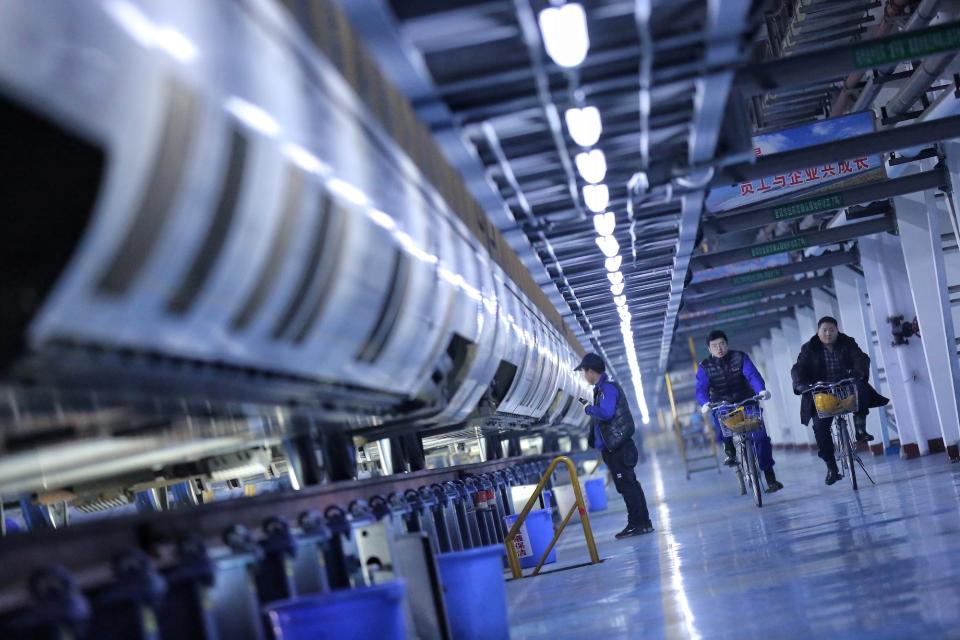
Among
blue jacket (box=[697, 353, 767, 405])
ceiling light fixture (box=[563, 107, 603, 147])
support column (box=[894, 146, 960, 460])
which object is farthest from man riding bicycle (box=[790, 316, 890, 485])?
ceiling light fixture (box=[563, 107, 603, 147])

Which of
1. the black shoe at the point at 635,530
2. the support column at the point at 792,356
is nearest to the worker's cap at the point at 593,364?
the black shoe at the point at 635,530

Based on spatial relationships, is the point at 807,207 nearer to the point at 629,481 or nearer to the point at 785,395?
the point at 629,481

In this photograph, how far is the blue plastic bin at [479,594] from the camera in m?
7.33

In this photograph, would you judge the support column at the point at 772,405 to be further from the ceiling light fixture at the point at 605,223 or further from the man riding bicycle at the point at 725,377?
the ceiling light fixture at the point at 605,223

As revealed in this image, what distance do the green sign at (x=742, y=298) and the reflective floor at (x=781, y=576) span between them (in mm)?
13266

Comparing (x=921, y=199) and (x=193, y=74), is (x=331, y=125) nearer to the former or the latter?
(x=193, y=74)

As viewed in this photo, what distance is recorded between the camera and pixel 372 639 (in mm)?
5254

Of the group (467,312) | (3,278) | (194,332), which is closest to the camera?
(3,278)

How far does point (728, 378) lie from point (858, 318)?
9.95 metres

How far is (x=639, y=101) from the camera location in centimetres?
782

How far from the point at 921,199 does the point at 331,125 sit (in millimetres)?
14032

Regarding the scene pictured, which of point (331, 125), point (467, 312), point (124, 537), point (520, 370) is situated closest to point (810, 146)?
point (520, 370)

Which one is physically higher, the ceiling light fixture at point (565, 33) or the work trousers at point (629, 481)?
the ceiling light fixture at point (565, 33)

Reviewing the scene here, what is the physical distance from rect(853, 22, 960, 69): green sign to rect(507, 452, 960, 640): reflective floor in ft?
11.4
